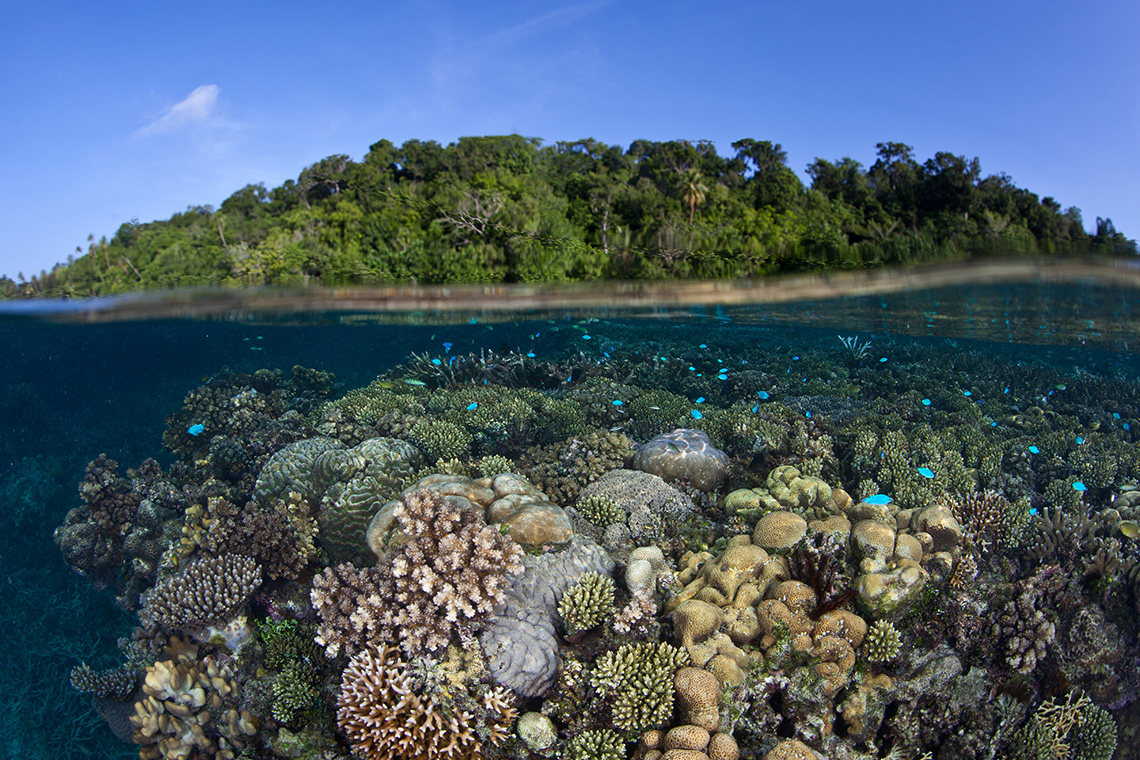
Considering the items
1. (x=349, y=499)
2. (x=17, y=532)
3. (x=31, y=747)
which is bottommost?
(x=31, y=747)

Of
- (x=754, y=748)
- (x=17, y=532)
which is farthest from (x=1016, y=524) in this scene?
(x=17, y=532)

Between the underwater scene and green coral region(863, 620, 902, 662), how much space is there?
0.02 metres

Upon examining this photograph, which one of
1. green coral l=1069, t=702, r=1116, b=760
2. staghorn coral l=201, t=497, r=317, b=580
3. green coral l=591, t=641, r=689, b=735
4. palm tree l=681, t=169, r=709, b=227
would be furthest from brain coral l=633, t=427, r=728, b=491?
palm tree l=681, t=169, r=709, b=227

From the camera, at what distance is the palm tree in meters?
12.8

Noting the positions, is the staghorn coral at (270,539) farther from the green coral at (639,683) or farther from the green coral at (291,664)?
the green coral at (639,683)

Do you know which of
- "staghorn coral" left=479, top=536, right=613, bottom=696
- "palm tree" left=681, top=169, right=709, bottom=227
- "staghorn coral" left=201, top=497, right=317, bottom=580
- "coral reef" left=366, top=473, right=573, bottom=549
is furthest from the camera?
"palm tree" left=681, top=169, right=709, bottom=227

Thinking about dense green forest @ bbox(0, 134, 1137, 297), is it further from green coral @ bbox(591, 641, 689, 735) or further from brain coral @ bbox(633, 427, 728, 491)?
green coral @ bbox(591, 641, 689, 735)

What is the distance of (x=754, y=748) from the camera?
15.7 feet

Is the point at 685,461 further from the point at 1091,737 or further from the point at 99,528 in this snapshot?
the point at 99,528

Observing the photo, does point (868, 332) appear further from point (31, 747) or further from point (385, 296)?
point (31, 747)

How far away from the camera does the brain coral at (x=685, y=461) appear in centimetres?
806

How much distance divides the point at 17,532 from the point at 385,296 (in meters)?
9.02

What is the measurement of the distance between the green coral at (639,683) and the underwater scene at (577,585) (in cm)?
2

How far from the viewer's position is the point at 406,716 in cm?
489
